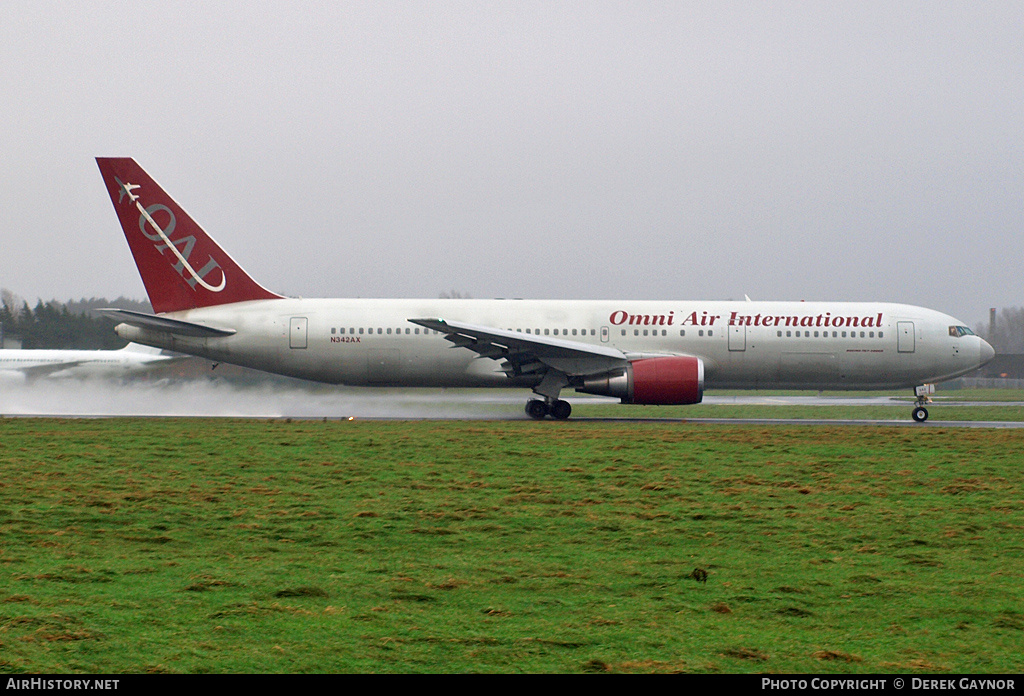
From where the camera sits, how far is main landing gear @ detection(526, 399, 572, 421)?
84.8 feet

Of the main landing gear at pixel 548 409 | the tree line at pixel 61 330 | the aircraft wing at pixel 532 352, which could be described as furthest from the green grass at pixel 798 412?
the tree line at pixel 61 330

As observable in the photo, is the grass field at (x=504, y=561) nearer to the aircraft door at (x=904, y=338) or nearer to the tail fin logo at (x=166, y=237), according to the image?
the tail fin logo at (x=166, y=237)

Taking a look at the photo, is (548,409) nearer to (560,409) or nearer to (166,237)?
(560,409)

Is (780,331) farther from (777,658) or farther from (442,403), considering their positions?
(777,658)

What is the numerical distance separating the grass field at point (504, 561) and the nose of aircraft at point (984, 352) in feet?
43.5

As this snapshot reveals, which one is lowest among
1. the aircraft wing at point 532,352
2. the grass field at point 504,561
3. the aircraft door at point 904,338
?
the grass field at point 504,561

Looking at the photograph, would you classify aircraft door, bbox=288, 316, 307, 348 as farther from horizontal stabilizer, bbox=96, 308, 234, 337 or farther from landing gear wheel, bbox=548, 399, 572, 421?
landing gear wheel, bbox=548, 399, 572, 421

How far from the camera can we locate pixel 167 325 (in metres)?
25.6

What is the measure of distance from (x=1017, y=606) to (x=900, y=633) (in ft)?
4.60

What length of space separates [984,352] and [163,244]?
25.5 meters

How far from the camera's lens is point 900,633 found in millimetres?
6117

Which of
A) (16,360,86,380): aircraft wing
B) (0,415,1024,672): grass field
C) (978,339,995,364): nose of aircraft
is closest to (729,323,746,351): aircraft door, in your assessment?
(978,339,995,364): nose of aircraft

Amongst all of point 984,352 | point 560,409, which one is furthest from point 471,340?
point 984,352

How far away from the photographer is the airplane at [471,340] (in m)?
26.0
